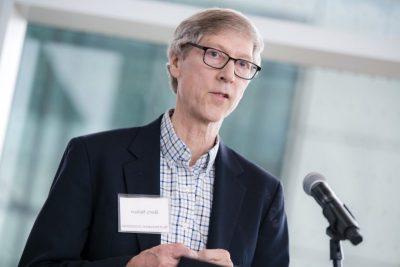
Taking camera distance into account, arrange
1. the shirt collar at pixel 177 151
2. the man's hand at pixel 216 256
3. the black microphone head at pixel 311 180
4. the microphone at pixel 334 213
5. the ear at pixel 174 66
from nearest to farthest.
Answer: the microphone at pixel 334 213 < the black microphone head at pixel 311 180 < the man's hand at pixel 216 256 < the shirt collar at pixel 177 151 < the ear at pixel 174 66

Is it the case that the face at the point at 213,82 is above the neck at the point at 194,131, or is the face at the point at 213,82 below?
above

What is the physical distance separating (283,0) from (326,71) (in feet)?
2.09

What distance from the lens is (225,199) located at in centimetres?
225

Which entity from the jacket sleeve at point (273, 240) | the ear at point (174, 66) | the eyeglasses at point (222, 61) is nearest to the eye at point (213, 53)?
the eyeglasses at point (222, 61)

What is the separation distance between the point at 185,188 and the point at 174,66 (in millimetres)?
513

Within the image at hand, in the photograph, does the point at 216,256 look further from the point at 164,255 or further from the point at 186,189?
the point at 186,189

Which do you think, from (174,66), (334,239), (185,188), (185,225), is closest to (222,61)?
(174,66)

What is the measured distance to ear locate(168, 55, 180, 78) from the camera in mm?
2398

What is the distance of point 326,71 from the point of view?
4406mm

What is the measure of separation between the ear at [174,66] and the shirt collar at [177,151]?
182 millimetres

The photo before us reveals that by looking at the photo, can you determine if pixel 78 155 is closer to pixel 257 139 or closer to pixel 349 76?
pixel 257 139

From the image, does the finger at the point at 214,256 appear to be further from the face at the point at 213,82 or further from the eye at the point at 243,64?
the eye at the point at 243,64

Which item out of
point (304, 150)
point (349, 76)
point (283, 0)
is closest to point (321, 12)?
point (283, 0)

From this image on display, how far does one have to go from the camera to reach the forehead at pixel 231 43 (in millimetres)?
2213
